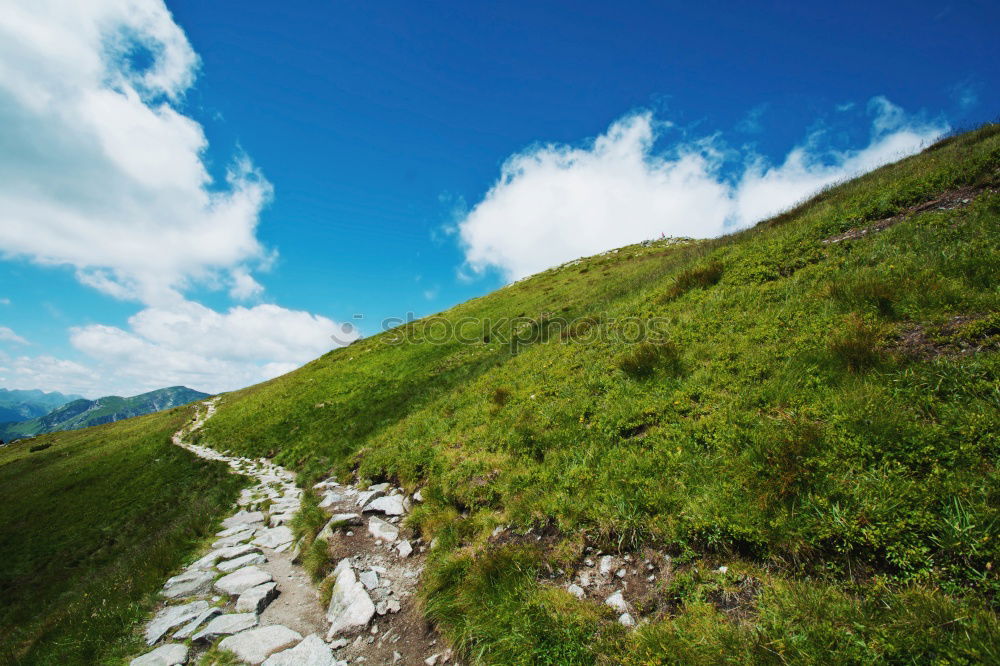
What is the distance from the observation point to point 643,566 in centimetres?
532

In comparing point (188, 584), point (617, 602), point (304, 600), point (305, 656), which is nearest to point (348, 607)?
point (305, 656)

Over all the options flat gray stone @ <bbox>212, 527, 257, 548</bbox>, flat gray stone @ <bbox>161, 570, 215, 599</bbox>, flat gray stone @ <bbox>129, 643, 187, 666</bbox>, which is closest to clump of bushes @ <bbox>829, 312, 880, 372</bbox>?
flat gray stone @ <bbox>129, 643, 187, 666</bbox>

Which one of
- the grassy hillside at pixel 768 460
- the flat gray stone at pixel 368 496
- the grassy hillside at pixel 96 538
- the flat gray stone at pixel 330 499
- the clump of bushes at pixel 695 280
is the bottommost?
the grassy hillside at pixel 96 538

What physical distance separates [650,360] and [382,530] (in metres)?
7.87

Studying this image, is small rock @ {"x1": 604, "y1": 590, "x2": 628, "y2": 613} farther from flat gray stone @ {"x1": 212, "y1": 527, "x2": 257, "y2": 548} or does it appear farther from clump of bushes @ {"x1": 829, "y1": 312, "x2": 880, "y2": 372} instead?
flat gray stone @ {"x1": 212, "y1": 527, "x2": 257, "y2": 548}

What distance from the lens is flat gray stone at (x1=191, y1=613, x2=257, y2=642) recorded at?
5973mm

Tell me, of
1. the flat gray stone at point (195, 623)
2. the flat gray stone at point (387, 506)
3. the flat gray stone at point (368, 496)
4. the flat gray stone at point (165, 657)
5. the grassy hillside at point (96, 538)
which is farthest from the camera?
the flat gray stone at point (368, 496)

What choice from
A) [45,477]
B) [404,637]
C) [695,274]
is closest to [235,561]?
[404,637]

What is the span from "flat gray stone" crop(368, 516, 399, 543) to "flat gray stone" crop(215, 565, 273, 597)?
6.95 feet

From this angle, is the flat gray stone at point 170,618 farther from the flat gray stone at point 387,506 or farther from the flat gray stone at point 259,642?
the flat gray stone at point 387,506

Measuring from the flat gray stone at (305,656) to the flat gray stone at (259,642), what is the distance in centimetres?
19

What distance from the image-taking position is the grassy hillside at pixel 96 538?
7004mm

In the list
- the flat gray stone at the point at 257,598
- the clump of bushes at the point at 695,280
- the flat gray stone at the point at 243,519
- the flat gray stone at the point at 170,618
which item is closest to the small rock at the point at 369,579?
the flat gray stone at the point at 257,598

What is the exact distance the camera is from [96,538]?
608 inches
